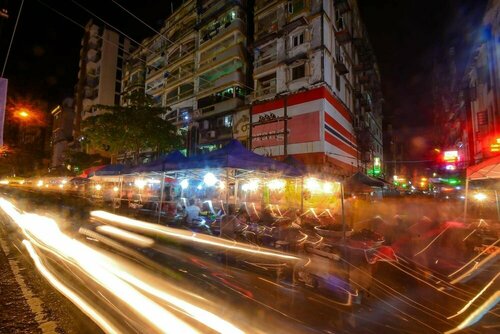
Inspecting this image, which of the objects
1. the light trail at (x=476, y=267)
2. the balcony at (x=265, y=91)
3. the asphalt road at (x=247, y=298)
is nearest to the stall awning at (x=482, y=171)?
the light trail at (x=476, y=267)

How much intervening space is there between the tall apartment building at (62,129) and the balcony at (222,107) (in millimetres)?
51628

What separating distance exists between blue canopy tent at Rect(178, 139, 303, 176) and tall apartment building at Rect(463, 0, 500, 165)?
1777 cm

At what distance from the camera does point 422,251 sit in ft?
29.8

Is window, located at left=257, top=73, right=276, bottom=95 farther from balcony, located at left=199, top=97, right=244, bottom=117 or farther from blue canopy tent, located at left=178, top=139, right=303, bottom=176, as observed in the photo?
blue canopy tent, located at left=178, top=139, right=303, bottom=176

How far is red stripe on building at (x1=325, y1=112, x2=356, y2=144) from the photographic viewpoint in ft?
75.6

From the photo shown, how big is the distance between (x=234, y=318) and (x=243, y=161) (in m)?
5.41

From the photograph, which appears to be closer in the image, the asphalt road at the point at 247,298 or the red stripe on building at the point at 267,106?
the asphalt road at the point at 247,298

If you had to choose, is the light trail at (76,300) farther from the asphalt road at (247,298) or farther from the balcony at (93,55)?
the balcony at (93,55)

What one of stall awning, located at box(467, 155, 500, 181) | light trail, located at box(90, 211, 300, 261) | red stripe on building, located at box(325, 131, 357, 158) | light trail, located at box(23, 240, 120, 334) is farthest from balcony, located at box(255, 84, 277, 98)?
light trail, located at box(23, 240, 120, 334)

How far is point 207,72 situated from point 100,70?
3320 cm

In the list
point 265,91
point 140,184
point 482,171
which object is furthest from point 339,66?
point 140,184

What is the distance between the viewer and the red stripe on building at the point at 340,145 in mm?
23000

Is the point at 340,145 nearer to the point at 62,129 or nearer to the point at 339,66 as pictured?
the point at 339,66

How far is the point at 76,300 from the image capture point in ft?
13.8
